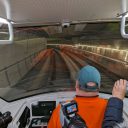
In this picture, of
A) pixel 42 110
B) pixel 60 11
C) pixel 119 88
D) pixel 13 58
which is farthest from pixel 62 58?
pixel 119 88

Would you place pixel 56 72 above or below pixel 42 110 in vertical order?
below

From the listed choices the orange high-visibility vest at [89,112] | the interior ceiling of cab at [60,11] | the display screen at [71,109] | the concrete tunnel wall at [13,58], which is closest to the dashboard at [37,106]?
the interior ceiling of cab at [60,11]

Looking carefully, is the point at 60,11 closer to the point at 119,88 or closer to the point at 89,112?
the point at 89,112

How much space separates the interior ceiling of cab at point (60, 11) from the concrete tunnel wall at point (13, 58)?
7.41 m

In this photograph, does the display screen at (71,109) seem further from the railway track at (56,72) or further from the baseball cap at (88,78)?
the railway track at (56,72)

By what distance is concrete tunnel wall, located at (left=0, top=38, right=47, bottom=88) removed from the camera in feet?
45.2

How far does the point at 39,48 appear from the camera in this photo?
24.7 m

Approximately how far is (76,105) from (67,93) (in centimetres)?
421

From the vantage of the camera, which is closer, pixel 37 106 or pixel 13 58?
pixel 37 106

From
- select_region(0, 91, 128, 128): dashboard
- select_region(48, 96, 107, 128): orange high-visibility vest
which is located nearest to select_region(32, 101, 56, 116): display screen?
select_region(0, 91, 128, 128): dashboard

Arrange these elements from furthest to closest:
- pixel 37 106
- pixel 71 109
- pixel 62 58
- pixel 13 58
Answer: pixel 62 58 < pixel 13 58 < pixel 37 106 < pixel 71 109

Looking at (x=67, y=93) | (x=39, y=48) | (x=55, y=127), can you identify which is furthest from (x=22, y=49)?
(x=55, y=127)

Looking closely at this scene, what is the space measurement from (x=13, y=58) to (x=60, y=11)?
38.7 ft

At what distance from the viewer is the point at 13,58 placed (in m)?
16.7
